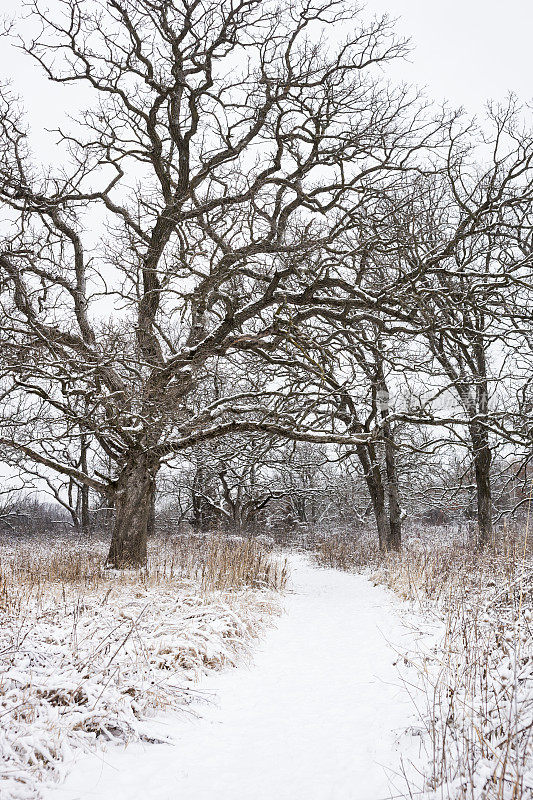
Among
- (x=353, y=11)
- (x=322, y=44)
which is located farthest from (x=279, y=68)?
(x=353, y=11)

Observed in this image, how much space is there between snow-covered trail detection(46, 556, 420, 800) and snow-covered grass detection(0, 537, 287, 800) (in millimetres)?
158

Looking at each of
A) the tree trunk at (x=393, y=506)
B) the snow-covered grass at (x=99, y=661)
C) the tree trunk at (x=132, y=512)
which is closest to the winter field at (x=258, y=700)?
the snow-covered grass at (x=99, y=661)

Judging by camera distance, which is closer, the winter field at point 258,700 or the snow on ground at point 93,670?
the winter field at point 258,700

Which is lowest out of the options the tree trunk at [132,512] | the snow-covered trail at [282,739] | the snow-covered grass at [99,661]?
the snow-covered trail at [282,739]

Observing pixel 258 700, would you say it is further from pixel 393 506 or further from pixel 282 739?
pixel 393 506

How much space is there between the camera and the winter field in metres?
2.17

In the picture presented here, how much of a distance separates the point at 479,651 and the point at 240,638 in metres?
2.26

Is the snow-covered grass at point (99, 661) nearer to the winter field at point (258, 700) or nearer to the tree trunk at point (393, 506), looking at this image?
the winter field at point (258, 700)

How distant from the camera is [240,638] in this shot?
15.3 feet

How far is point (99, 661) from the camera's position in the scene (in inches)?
130

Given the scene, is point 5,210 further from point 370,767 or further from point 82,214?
point 370,767

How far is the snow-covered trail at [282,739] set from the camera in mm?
2254

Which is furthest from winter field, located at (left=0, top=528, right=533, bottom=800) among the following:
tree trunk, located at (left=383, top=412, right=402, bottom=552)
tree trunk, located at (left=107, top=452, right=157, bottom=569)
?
tree trunk, located at (left=383, top=412, right=402, bottom=552)

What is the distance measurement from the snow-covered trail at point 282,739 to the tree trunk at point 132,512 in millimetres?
4346
